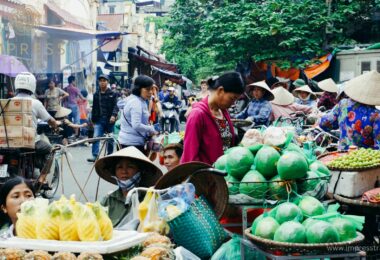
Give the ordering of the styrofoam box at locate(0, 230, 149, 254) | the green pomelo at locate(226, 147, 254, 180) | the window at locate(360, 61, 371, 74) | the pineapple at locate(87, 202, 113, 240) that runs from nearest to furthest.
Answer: the styrofoam box at locate(0, 230, 149, 254), the pineapple at locate(87, 202, 113, 240), the green pomelo at locate(226, 147, 254, 180), the window at locate(360, 61, 371, 74)

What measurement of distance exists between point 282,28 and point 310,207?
17.1 meters

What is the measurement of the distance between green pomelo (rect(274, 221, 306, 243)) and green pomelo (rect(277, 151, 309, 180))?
1.67 feet

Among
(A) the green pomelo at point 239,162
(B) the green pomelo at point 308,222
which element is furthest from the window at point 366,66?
(B) the green pomelo at point 308,222

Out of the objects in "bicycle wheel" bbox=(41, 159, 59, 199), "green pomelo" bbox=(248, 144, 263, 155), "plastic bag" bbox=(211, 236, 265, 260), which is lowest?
"bicycle wheel" bbox=(41, 159, 59, 199)

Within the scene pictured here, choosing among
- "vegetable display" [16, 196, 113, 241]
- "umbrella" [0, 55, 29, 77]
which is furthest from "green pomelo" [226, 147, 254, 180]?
"umbrella" [0, 55, 29, 77]

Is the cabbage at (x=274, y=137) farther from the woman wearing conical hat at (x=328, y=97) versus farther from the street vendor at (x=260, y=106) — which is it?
the woman wearing conical hat at (x=328, y=97)

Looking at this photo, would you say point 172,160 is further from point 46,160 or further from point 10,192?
point 46,160

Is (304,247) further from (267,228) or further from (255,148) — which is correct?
(255,148)

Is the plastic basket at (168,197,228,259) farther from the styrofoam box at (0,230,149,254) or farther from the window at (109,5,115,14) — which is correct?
the window at (109,5,115,14)

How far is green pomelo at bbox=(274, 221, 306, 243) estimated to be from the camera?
11.3ft

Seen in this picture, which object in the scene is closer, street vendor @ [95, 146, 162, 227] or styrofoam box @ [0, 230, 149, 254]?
styrofoam box @ [0, 230, 149, 254]

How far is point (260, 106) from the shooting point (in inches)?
372

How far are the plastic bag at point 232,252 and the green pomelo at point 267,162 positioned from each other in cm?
49

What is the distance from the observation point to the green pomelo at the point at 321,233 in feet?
11.3
